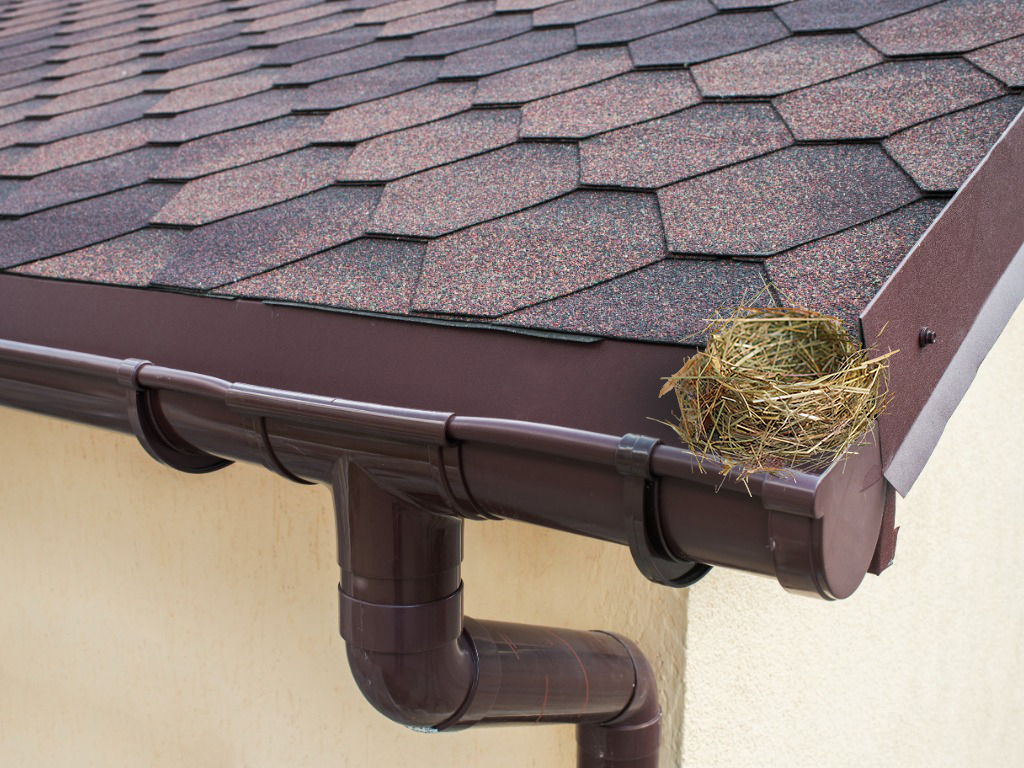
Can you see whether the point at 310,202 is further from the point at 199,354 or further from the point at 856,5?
the point at 856,5

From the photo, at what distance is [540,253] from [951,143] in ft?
2.29

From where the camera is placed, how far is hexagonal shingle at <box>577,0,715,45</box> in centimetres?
244

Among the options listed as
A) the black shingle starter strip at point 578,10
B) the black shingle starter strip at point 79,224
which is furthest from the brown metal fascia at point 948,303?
the black shingle starter strip at point 79,224

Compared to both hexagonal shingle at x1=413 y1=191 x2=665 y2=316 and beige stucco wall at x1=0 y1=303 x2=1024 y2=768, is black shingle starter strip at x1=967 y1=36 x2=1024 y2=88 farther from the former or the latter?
beige stucco wall at x1=0 y1=303 x2=1024 y2=768

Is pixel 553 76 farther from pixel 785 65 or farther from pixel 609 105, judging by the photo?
pixel 785 65

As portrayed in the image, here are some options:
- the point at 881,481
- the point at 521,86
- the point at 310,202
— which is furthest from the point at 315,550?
the point at 881,481

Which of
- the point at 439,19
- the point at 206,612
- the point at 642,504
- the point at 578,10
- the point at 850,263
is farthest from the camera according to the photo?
the point at 439,19

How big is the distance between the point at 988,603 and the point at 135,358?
2825 mm

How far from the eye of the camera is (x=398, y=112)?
2.35 meters

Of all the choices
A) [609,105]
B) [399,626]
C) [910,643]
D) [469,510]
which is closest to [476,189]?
[609,105]

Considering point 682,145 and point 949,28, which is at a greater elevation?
point 949,28

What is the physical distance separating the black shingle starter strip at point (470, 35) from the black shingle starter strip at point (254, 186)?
0.61 metres

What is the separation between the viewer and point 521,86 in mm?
2289

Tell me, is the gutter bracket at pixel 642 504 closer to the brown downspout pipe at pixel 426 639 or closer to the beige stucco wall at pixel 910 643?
the brown downspout pipe at pixel 426 639
